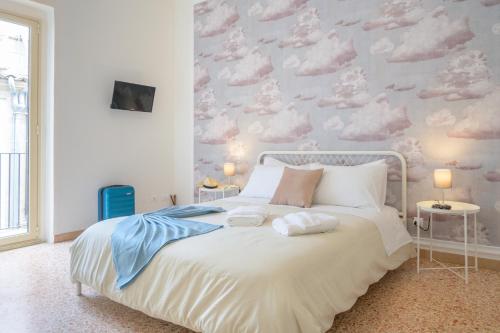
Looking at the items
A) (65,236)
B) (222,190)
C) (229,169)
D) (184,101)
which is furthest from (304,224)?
(184,101)

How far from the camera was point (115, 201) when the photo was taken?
4.18 meters

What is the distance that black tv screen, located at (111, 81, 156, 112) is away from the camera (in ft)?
14.4

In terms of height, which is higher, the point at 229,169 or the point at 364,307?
the point at 229,169

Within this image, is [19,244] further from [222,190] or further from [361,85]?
[361,85]

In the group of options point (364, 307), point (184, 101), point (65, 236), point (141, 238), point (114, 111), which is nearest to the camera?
point (141, 238)

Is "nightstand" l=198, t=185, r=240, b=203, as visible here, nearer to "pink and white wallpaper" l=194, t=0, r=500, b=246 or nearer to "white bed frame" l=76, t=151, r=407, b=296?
"pink and white wallpaper" l=194, t=0, r=500, b=246

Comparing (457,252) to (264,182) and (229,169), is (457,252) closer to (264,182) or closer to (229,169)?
(264,182)

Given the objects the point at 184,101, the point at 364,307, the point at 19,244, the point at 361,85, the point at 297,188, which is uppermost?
the point at 184,101

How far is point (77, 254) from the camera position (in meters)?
2.42

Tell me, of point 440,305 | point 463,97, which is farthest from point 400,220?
point 463,97

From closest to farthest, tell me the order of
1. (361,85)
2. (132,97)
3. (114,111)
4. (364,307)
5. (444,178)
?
1. (364,307)
2. (444,178)
3. (361,85)
4. (114,111)
5. (132,97)

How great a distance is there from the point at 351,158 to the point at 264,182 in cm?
94

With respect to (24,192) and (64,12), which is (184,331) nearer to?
(24,192)

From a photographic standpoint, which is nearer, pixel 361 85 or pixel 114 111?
pixel 361 85
